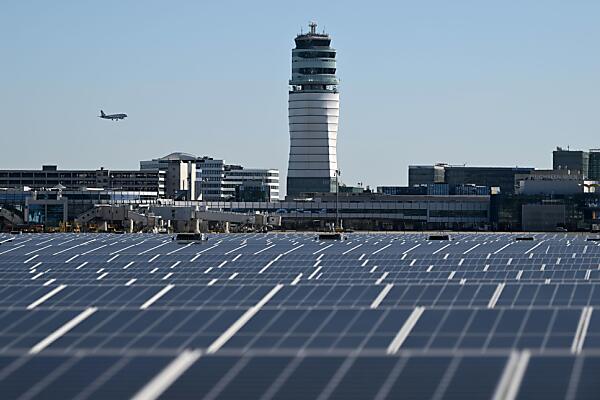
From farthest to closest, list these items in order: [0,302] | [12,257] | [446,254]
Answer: [446,254] → [12,257] → [0,302]

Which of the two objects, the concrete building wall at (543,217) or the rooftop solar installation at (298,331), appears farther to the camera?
the concrete building wall at (543,217)

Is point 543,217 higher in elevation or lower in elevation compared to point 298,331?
lower

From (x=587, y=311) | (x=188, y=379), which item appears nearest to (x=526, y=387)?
(x=188, y=379)

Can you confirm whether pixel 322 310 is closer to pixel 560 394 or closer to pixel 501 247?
pixel 560 394

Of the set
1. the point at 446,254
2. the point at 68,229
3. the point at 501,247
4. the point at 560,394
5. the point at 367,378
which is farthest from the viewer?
the point at 68,229

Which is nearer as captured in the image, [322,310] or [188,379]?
[188,379]

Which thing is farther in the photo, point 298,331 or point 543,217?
point 543,217

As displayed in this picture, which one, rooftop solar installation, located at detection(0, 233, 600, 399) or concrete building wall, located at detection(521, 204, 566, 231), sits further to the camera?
concrete building wall, located at detection(521, 204, 566, 231)

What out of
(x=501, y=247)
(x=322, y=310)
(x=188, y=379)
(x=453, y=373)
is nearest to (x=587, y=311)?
(x=322, y=310)
